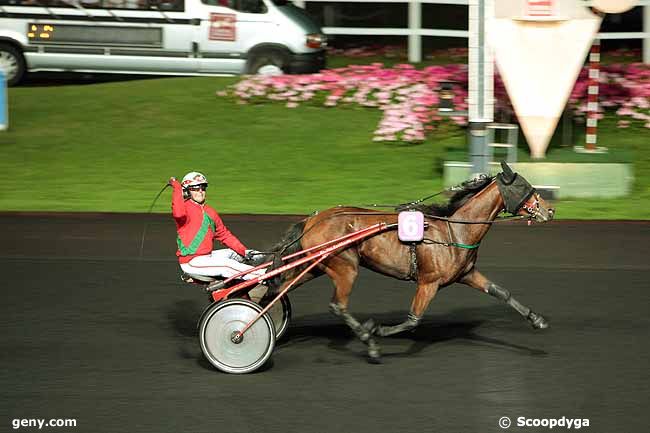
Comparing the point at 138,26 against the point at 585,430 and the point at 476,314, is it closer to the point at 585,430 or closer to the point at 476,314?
the point at 476,314

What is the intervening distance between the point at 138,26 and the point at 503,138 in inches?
258

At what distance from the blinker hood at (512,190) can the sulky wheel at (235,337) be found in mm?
1812


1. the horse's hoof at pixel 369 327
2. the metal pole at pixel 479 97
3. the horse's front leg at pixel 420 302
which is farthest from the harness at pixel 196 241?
the metal pole at pixel 479 97

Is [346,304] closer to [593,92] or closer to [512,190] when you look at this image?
[512,190]

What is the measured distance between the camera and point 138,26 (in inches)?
727

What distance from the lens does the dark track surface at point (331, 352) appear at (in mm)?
6559

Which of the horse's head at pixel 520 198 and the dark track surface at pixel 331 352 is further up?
the horse's head at pixel 520 198

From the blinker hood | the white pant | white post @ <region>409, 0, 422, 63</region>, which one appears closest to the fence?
white post @ <region>409, 0, 422, 63</region>

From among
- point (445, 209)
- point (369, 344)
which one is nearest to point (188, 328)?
point (369, 344)

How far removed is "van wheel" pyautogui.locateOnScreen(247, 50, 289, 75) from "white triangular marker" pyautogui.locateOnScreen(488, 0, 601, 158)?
18.5ft

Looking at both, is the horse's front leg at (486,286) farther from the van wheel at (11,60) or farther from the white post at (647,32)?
the white post at (647,32)

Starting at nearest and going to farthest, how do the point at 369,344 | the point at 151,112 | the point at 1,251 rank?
the point at 369,344 → the point at 1,251 → the point at 151,112

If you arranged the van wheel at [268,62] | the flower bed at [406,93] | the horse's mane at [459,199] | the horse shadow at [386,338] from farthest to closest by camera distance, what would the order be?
the van wheel at [268,62] < the flower bed at [406,93] < the horse shadow at [386,338] < the horse's mane at [459,199]

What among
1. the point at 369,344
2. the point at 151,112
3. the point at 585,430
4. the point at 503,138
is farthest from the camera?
the point at 151,112
